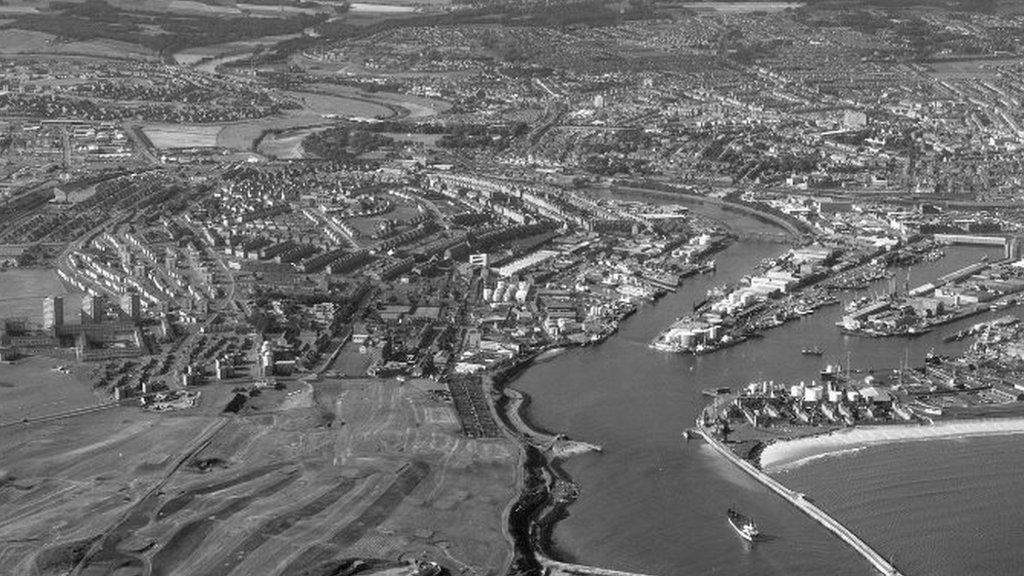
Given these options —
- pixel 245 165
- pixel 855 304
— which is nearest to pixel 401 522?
pixel 855 304

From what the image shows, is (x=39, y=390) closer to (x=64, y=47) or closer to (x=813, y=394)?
(x=813, y=394)

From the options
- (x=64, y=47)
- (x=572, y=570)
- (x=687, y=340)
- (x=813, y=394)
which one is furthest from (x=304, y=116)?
(x=572, y=570)

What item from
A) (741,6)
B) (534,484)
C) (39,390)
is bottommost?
(741,6)

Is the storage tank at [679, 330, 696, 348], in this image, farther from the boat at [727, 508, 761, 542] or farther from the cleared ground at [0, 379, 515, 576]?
the boat at [727, 508, 761, 542]

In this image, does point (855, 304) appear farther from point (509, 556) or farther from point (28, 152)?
point (28, 152)

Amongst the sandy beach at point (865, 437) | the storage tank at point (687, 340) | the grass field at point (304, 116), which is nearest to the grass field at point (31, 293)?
the storage tank at point (687, 340)

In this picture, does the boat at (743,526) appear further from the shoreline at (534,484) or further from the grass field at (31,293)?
the grass field at (31,293)
